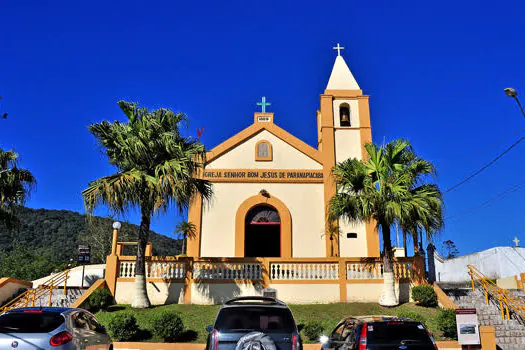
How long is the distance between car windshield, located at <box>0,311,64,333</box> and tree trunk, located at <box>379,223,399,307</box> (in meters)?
13.0

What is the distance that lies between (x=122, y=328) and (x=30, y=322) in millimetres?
6086

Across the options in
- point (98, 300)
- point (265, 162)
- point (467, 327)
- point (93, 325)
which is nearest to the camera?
point (93, 325)

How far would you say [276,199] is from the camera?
1017 inches

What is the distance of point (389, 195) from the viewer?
62.7ft

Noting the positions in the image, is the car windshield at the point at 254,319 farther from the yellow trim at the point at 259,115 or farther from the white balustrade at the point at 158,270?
the yellow trim at the point at 259,115

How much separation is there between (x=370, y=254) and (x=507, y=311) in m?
8.15

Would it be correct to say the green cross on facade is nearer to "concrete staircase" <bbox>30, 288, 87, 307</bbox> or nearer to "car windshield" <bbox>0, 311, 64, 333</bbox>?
"concrete staircase" <bbox>30, 288, 87, 307</bbox>

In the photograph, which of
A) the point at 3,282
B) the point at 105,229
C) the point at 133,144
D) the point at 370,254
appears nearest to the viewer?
the point at 133,144

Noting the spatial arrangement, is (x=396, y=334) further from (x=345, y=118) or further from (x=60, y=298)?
(x=345, y=118)

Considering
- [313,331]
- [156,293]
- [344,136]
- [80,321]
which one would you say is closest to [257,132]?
[344,136]

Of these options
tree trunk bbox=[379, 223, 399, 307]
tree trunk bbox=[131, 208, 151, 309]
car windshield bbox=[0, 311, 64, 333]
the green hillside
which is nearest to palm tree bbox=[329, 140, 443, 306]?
tree trunk bbox=[379, 223, 399, 307]

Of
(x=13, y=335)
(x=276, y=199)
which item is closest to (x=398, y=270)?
(x=276, y=199)

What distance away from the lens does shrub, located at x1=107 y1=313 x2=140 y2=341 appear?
49.0 ft

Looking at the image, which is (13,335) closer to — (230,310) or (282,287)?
(230,310)
